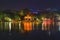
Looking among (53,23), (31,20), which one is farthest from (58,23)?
(31,20)

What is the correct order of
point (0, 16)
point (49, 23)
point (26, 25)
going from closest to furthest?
point (0, 16), point (49, 23), point (26, 25)

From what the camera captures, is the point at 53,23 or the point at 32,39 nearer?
the point at 32,39

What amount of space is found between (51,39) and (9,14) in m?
2.38

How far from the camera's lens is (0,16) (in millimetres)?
5664

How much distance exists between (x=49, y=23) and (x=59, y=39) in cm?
247

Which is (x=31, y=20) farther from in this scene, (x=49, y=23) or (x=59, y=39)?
(x=59, y=39)

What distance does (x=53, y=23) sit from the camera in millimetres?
6734

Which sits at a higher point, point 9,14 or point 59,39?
point 9,14

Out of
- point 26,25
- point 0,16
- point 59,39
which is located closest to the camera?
point 59,39

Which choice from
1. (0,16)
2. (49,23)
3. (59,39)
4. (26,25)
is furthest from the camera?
(26,25)

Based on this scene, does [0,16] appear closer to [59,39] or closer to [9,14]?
[9,14]

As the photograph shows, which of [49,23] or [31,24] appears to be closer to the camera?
[49,23]

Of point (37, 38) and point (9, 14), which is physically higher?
point (9, 14)

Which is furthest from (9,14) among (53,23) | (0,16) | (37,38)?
(37,38)
